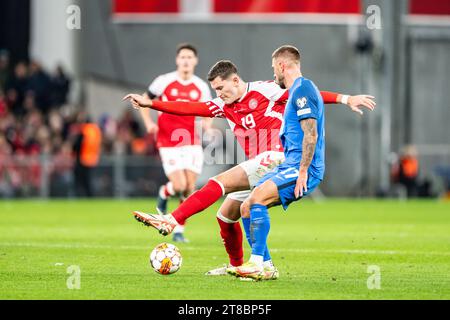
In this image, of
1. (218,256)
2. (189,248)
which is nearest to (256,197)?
(218,256)

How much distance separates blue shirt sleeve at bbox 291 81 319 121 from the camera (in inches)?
407

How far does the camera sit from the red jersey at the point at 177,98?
16250 millimetres

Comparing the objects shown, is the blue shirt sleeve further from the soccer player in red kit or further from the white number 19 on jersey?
the white number 19 on jersey

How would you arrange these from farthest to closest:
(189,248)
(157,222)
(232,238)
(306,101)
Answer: (189,248), (232,238), (157,222), (306,101)

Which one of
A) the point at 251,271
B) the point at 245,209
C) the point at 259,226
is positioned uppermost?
→ the point at 245,209

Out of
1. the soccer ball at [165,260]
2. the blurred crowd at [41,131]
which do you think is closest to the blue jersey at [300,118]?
the soccer ball at [165,260]

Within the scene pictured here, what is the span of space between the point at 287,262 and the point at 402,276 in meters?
1.87

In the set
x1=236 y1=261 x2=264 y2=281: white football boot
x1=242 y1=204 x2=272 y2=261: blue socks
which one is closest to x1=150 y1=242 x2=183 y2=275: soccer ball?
x1=236 y1=261 x2=264 y2=281: white football boot

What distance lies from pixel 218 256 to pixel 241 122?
8.25ft

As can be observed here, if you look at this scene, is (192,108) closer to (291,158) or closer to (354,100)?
(291,158)

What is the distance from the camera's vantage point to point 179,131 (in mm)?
16438

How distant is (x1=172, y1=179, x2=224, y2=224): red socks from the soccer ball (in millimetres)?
395
